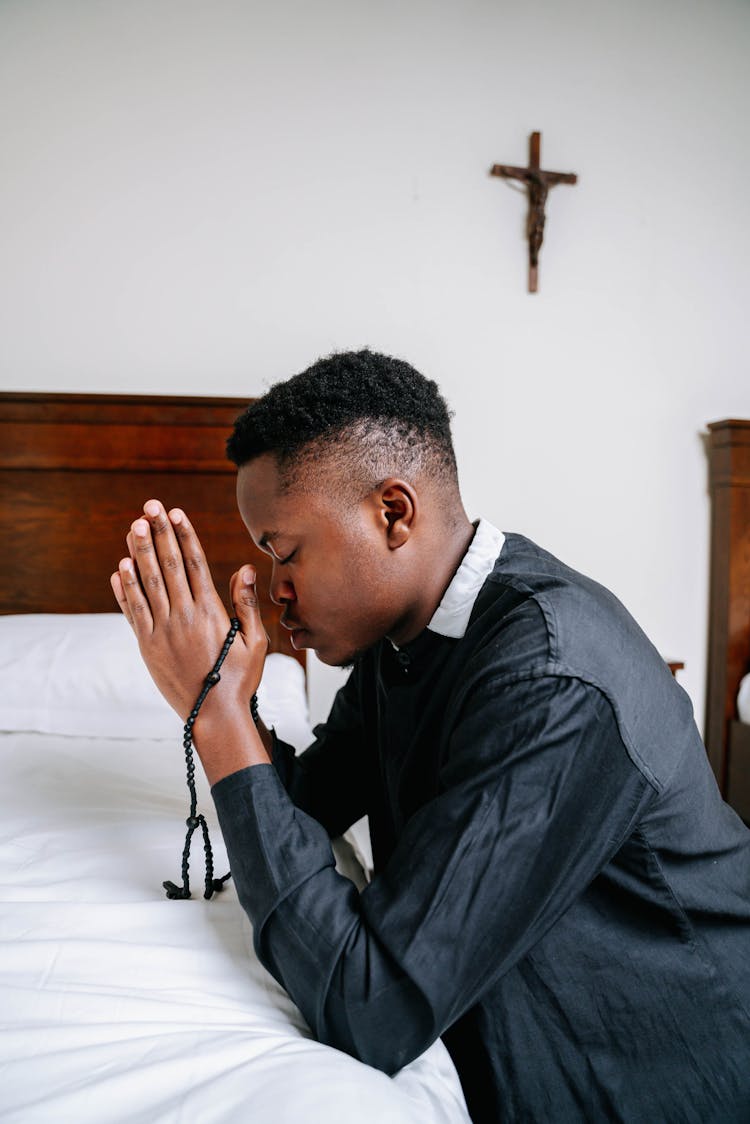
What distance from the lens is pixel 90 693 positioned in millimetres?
1510

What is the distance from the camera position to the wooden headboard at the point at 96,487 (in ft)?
6.36

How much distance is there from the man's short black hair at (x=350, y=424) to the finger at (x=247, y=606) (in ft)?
0.44

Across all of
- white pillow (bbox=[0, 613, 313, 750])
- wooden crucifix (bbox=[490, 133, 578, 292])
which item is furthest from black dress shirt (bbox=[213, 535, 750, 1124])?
wooden crucifix (bbox=[490, 133, 578, 292])

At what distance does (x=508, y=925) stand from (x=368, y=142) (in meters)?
2.19

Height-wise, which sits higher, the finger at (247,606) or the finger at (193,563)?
the finger at (193,563)

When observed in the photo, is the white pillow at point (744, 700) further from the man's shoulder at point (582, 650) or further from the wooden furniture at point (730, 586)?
the man's shoulder at point (582, 650)

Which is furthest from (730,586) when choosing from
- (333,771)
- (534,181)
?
(333,771)

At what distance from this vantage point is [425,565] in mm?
819

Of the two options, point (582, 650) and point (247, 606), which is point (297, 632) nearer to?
point (247, 606)

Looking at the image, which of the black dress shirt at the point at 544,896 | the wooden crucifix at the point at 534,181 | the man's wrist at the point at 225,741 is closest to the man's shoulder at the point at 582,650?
the black dress shirt at the point at 544,896

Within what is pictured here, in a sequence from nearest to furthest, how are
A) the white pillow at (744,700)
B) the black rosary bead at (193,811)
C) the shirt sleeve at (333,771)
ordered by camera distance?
the black rosary bead at (193,811)
the shirt sleeve at (333,771)
the white pillow at (744,700)

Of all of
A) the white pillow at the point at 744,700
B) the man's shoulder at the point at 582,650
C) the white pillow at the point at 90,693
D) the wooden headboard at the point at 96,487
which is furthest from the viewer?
the white pillow at the point at 744,700

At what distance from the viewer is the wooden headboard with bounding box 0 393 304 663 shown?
1939 mm

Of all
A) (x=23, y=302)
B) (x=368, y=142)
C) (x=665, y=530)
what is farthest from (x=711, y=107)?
(x=23, y=302)
